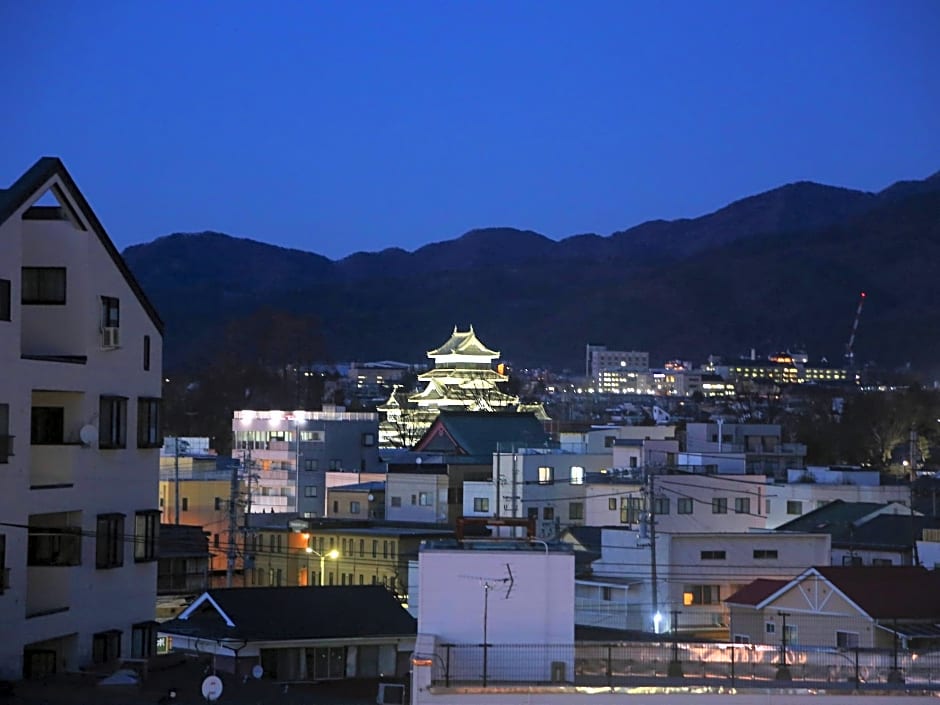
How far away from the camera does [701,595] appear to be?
94.8 ft

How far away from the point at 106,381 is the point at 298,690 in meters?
4.05

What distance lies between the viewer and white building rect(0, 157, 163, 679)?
18.0 meters

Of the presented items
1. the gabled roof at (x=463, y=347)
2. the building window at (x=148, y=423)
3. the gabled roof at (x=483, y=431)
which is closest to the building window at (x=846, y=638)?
the building window at (x=148, y=423)

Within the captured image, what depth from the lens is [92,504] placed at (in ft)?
64.2

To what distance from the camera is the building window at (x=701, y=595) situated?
28797 mm

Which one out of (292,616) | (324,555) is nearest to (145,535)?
(292,616)

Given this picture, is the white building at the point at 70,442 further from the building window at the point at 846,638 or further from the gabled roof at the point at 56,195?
the building window at the point at 846,638

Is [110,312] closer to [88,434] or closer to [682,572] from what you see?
[88,434]

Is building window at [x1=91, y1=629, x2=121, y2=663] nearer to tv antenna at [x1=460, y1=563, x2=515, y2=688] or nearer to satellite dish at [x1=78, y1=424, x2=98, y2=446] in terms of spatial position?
satellite dish at [x1=78, y1=424, x2=98, y2=446]

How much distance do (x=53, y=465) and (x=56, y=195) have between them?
2.90 m

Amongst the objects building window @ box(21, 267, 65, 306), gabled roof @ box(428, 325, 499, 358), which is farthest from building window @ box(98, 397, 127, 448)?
gabled roof @ box(428, 325, 499, 358)

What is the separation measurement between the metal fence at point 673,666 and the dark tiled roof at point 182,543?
1803 cm

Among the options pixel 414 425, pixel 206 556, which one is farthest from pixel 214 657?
pixel 414 425

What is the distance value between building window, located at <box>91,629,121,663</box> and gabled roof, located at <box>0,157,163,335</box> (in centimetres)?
389
